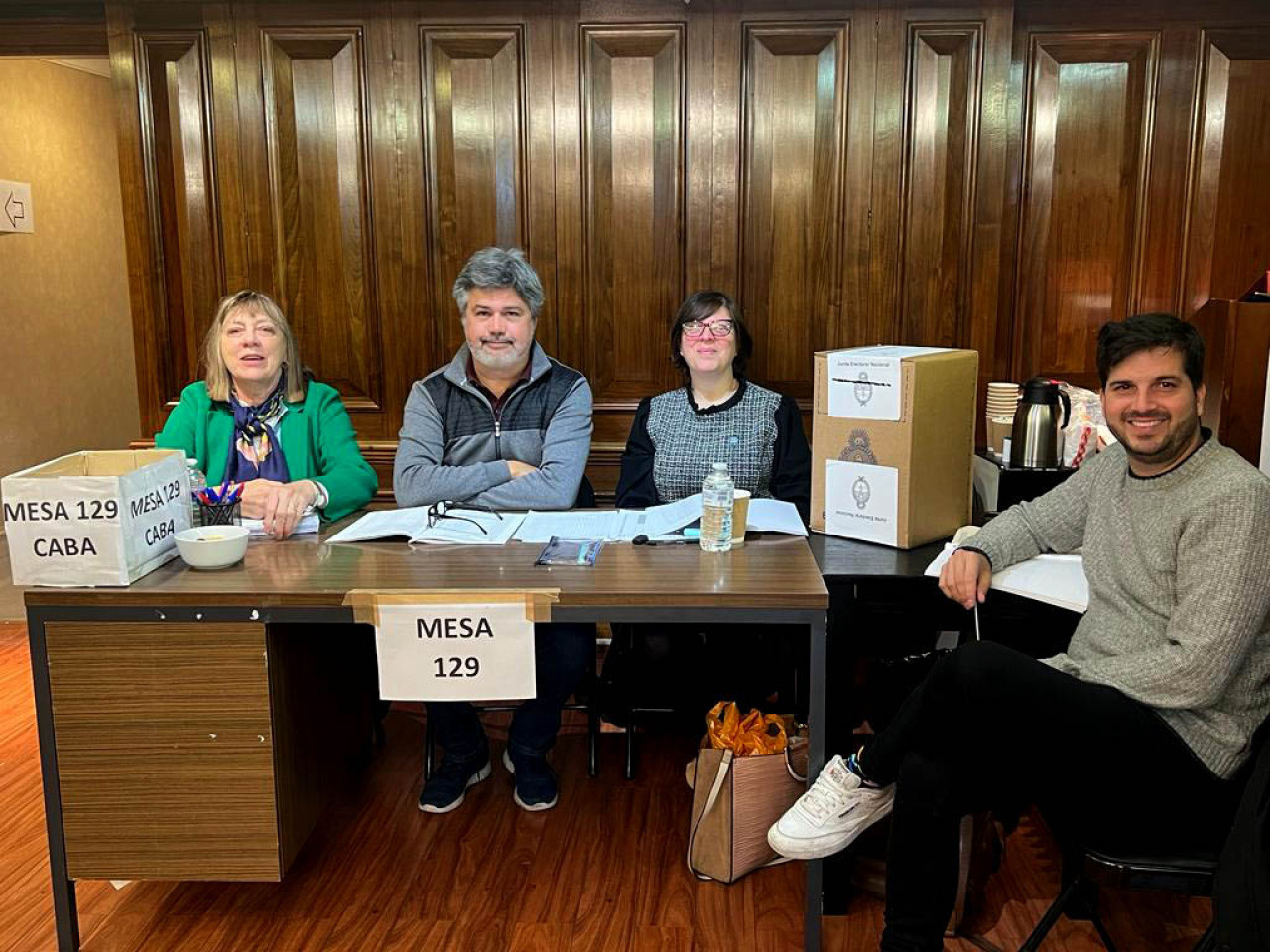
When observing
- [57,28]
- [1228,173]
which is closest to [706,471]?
[1228,173]

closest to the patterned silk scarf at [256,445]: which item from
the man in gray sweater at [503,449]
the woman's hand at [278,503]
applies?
the woman's hand at [278,503]

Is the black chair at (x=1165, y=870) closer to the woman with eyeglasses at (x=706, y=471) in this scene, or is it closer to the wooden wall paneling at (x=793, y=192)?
the woman with eyeglasses at (x=706, y=471)

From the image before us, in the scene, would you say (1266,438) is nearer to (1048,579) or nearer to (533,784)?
(1048,579)

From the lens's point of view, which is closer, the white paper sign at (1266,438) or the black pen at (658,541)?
the black pen at (658,541)

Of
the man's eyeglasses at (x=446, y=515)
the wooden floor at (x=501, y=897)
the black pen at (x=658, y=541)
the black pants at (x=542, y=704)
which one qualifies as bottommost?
the wooden floor at (x=501, y=897)

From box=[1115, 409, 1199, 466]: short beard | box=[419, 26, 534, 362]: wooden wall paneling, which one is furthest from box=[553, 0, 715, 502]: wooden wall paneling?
box=[1115, 409, 1199, 466]: short beard

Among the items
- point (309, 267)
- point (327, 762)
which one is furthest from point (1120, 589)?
point (309, 267)

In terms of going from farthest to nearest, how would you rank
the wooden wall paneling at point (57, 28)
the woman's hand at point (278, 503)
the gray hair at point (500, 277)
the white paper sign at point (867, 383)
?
1. the wooden wall paneling at point (57, 28)
2. the gray hair at point (500, 277)
3. the woman's hand at point (278, 503)
4. the white paper sign at point (867, 383)

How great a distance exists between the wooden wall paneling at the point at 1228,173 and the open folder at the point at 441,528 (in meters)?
2.20

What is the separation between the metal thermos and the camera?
2535 mm

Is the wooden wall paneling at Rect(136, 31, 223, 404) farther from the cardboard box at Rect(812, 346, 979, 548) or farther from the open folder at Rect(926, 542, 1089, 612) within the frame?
the open folder at Rect(926, 542, 1089, 612)

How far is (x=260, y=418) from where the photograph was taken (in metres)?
2.73

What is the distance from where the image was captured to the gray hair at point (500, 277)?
108 inches

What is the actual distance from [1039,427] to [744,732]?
982mm
